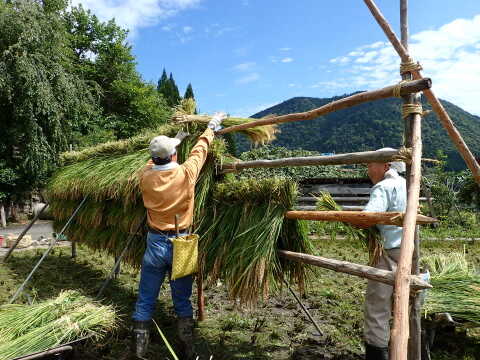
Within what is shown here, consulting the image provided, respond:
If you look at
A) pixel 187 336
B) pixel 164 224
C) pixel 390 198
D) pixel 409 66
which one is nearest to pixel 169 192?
pixel 164 224

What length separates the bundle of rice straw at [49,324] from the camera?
7.26 feet

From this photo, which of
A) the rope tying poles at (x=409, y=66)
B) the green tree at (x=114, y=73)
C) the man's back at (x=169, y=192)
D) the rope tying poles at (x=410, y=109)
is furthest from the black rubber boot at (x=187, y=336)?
the green tree at (x=114, y=73)

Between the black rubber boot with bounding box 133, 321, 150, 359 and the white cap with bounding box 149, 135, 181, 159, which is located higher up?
the white cap with bounding box 149, 135, 181, 159

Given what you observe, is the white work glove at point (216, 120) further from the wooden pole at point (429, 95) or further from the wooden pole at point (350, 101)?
the wooden pole at point (429, 95)

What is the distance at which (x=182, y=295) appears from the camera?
2.85 metres

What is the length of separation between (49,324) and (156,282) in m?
0.77

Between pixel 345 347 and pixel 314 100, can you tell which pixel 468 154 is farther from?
pixel 314 100

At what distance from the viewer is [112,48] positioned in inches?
887

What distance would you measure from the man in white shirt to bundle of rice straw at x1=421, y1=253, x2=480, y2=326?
0.53m

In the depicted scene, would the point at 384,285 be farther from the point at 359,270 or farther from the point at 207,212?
the point at 207,212

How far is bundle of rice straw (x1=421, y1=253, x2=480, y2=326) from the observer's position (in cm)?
288

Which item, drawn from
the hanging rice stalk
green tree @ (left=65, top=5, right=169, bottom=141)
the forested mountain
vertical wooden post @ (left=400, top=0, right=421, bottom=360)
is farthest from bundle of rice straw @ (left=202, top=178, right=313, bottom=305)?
the forested mountain

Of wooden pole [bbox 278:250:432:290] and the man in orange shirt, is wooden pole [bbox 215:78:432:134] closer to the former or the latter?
the man in orange shirt

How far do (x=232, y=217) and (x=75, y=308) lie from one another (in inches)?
53.3
